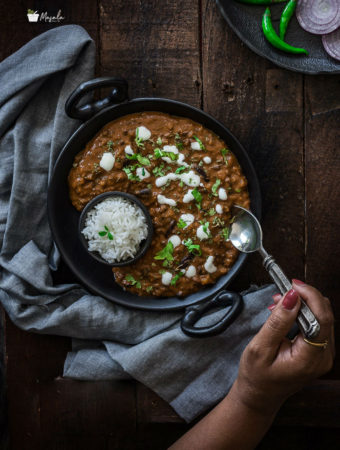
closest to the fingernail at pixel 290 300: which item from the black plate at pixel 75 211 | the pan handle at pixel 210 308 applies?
the pan handle at pixel 210 308

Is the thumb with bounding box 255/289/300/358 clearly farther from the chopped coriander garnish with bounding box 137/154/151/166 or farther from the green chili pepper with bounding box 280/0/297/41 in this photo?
the green chili pepper with bounding box 280/0/297/41

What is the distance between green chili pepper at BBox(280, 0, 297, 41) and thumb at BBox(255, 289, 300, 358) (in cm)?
131

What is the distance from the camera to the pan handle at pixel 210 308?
197 cm

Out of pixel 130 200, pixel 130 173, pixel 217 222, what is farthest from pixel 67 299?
pixel 217 222

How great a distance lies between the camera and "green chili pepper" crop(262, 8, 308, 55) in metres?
→ 2.23

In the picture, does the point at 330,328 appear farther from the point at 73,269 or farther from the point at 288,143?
Result: the point at 73,269

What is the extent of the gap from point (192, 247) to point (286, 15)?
1213 millimetres

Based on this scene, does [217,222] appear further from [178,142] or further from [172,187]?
[178,142]

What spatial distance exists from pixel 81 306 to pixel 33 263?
0.30 metres

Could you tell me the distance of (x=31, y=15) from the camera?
7.50 feet

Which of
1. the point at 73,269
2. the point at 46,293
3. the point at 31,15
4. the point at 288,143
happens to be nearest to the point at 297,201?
the point at 288,143

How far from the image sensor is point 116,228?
208cm

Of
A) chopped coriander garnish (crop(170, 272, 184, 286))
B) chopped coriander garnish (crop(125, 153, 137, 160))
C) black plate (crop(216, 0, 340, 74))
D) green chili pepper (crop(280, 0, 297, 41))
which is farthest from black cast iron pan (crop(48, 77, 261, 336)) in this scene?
green chili pepper (crop(280, 0, 297, 41))

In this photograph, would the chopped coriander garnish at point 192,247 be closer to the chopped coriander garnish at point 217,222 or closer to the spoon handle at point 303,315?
the chopped coriander garnish at point 217,222
